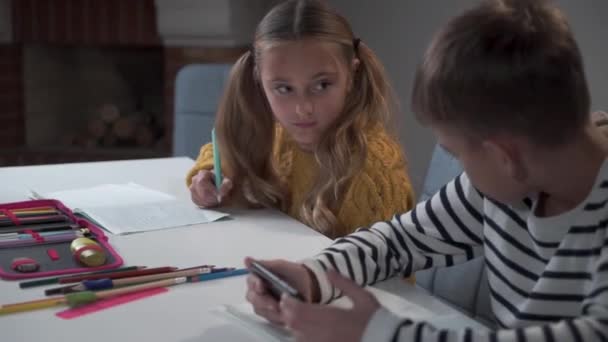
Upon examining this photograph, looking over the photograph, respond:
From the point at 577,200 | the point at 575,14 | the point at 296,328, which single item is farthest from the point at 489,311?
the point at 575,14

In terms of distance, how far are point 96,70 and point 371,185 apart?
2.69 meters

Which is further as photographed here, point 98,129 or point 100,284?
point 98,129

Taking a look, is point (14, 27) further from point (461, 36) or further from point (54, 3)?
point (461, 36)

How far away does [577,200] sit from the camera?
2.54ft

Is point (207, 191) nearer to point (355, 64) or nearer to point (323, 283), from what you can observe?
point (355, 64)

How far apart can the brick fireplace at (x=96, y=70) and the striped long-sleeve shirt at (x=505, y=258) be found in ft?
6.98

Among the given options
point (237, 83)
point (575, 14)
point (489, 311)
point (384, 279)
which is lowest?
point (489, 311)

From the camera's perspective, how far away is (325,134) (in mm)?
1340

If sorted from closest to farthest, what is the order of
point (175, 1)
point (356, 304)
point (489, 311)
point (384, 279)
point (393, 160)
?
point (356, 304) → point (384, 279) → point (489, 311) → point (393, 160) → point (175, 1)

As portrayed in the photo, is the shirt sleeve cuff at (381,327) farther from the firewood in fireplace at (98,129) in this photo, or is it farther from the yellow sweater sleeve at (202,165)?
the firewood in fireplace at (98,129)

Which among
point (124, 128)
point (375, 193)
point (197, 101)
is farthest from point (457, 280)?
point (124, 128)

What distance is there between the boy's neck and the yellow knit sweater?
0.53 metres

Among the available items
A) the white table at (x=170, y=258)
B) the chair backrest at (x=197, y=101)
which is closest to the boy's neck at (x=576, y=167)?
the white table at (x=170, y=258)

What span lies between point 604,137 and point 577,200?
74mm
